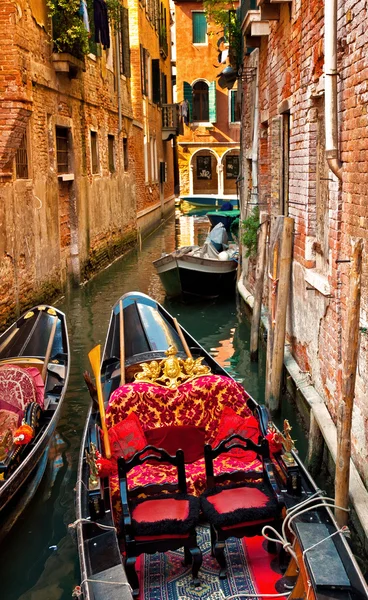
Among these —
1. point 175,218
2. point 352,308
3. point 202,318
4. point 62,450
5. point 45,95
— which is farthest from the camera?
point 175,218

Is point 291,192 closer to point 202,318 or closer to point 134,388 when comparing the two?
point 134,388

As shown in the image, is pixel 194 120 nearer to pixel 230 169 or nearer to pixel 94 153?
pixel 230 169

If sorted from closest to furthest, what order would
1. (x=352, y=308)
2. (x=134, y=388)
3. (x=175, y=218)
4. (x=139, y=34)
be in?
1. (x=352, y=308)
2. (x=134, y=388)
3. (x=139, y=34)
4. (x=175, y=218)

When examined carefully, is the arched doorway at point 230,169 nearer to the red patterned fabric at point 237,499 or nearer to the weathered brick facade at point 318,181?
the weathered brick facade at point 318,181

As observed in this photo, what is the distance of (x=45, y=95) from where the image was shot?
9375mm

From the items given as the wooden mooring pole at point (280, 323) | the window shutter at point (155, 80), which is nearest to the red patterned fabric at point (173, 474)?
the wooden mooring pole at point (280, 323)

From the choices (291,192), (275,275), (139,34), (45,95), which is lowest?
(275,275)

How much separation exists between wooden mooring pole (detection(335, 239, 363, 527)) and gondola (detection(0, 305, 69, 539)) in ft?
5.89

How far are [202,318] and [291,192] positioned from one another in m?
4.05

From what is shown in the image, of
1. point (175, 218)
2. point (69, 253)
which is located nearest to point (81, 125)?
point (69, 253)

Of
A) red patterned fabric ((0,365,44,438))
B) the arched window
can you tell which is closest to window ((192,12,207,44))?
the arched window

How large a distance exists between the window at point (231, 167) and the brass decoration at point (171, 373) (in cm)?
2629

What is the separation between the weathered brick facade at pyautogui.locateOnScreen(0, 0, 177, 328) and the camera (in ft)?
25.6

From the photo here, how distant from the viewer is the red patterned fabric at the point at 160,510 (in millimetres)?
3162
